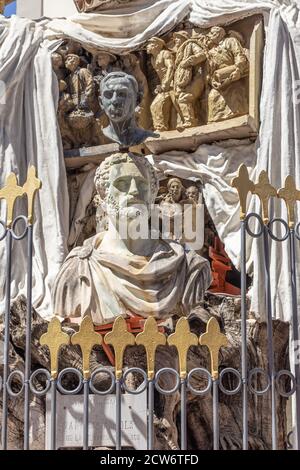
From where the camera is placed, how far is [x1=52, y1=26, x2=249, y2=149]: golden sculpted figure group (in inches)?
405

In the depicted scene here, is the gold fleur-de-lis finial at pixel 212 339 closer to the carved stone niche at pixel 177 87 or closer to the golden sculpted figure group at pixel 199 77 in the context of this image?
the carved stone niche at pixel 177 87

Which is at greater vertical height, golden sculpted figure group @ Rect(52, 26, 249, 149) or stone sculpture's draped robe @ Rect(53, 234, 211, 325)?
golden sculpted figure group @ Rect(52, 26, 249, 149)

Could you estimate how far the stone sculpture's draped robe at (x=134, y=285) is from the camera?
8812mm

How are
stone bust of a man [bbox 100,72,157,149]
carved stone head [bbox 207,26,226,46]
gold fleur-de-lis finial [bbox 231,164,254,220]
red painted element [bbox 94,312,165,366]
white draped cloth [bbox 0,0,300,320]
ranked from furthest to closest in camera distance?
1. carved stone head [bbox 207,26,226,46]
2. white draped cloth [bbox 0,0,300,320]
3. stone bust of a man [bbox 100,72,157,149]
4. red painted element [bbox 94,312,165,366]
5. gold fleur-de-lis finial [bbox 231,164,254,220]

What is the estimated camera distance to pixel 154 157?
34.3 feet

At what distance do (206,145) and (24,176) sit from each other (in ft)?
3.62

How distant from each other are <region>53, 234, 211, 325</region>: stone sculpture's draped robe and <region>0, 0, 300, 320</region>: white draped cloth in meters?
0.71

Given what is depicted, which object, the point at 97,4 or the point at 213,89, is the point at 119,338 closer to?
the point at 213,89

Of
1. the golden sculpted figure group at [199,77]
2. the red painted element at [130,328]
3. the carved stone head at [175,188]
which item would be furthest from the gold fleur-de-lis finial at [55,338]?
the golden sculpted figure group at [199,77]

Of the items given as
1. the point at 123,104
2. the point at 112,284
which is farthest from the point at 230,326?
the point at 123,104

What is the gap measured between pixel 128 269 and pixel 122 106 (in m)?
0.85

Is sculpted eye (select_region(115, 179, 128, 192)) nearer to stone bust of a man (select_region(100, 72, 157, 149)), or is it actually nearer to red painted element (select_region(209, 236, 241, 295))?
Result: stone bust of a man (select_region(100, 72, 157, 149))

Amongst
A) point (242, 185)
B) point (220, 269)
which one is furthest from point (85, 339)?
point (220, 269)

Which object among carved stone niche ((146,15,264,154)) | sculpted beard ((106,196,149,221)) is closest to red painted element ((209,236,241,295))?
carved stone niche ((146,15,264,154))
